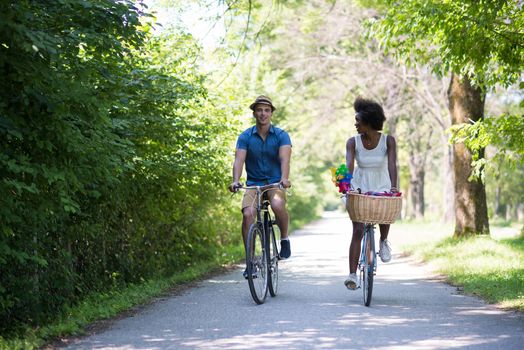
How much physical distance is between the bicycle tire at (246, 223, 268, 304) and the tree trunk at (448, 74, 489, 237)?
397 inches

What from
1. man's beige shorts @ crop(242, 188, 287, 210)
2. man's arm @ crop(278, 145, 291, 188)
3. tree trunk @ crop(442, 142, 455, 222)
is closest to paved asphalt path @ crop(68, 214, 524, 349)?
man's beige shorts @ crop(242, 188, 287, 210)

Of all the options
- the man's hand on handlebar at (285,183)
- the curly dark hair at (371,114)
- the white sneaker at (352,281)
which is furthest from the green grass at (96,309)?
the curly dark hair at (371,114)

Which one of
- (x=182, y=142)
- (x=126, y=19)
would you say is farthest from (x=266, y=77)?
(x=126, y=19)

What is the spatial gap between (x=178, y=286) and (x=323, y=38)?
19.2 m

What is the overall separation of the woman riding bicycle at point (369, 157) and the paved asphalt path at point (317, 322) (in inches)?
33.5

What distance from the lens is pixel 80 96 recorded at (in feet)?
22.3

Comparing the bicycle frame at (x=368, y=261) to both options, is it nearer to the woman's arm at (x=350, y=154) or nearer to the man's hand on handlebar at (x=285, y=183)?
the woman's arm at (x=350, y=154)

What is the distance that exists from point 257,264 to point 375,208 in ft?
5.12

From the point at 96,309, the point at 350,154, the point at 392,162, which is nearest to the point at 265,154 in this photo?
the point at 350,154

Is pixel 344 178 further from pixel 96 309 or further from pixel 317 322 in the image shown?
pixel 96 309

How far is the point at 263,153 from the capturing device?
9.07 metres

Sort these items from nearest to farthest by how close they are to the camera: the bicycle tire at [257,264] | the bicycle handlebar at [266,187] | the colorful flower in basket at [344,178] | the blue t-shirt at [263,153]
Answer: the colorful flower in basket at [344,178]
the bicycle tire at [257,264]
the bicycle handlebar at [266,187]
the blue t-shirt at [263,153]

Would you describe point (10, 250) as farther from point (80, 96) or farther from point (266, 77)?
point (266, 77)

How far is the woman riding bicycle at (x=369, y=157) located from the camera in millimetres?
8570
